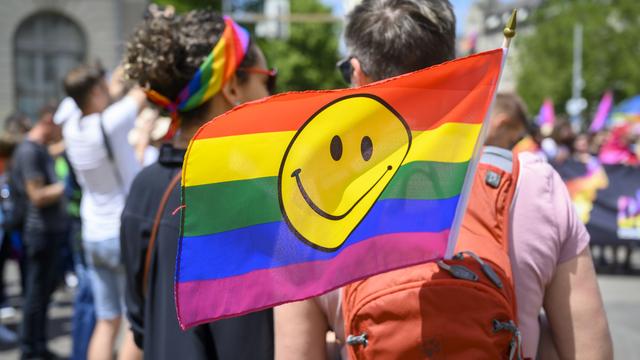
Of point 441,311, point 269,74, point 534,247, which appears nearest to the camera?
point 441,311

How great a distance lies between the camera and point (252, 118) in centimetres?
163

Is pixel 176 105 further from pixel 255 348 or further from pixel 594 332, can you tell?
pixel 594 332

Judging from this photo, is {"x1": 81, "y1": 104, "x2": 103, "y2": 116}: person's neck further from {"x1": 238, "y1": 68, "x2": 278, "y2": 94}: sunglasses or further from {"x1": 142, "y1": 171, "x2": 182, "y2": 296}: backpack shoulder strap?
{"x1": 142, "y1": 171, "x2": 182, "y2": 296}: backpack shoulder strap

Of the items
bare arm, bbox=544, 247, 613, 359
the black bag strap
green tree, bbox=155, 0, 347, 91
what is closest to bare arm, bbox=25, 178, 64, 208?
the black bag strap

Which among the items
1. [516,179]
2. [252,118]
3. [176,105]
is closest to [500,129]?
[516,179]

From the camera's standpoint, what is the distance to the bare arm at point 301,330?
71.7 inches

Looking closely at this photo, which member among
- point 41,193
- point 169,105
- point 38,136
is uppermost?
point 169,105

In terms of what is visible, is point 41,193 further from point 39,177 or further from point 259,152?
point 259,152

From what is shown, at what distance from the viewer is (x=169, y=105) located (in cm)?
248

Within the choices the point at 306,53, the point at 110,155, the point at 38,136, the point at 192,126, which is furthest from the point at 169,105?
the point at 306,53

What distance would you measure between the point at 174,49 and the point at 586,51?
40.5 meters

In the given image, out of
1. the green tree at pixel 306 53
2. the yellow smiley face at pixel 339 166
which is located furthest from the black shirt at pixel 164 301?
the green tree at pixel 306 53

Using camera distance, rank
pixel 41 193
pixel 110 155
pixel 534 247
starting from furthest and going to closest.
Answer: pixel 41 193 → pixel 110 155 → pixel 534 247

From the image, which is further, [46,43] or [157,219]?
[46,43]
